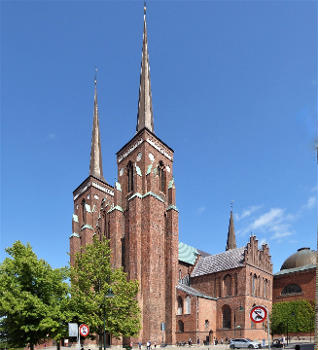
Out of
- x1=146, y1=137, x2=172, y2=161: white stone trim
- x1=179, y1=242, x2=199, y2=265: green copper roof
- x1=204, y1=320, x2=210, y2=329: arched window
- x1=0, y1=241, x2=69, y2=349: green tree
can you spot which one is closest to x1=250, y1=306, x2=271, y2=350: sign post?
x1=0, y1=241, x2=69, y2=349: green tree

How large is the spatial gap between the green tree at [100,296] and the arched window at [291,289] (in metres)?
36.9

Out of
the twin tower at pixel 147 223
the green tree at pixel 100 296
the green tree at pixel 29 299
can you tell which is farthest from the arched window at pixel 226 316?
the green tree at pixel 29 299

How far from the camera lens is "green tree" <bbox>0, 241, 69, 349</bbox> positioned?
22.2m

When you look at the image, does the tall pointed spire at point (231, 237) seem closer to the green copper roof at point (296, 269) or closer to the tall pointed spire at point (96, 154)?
the green copper roof at point (296, 269)

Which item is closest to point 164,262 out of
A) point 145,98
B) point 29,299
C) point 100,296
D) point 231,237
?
point 100,296

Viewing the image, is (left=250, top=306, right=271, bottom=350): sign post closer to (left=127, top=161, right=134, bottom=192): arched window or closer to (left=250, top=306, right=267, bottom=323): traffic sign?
(left=250, top=306, right=267, bottom=323): traffic sign

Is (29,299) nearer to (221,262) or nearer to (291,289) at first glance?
(221,262)

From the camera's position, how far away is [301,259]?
2386 inches

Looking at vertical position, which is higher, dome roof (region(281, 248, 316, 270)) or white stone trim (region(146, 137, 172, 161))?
white stone trim (region(146, 137, 172, 161))

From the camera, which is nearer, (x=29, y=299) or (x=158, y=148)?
(x=29, y=299)

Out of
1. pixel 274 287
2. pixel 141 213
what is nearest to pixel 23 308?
pixel 141 213

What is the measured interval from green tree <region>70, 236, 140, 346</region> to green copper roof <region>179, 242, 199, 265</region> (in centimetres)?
2894

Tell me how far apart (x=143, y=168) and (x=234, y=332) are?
2556 centimetres

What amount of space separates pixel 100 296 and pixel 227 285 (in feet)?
97.1
